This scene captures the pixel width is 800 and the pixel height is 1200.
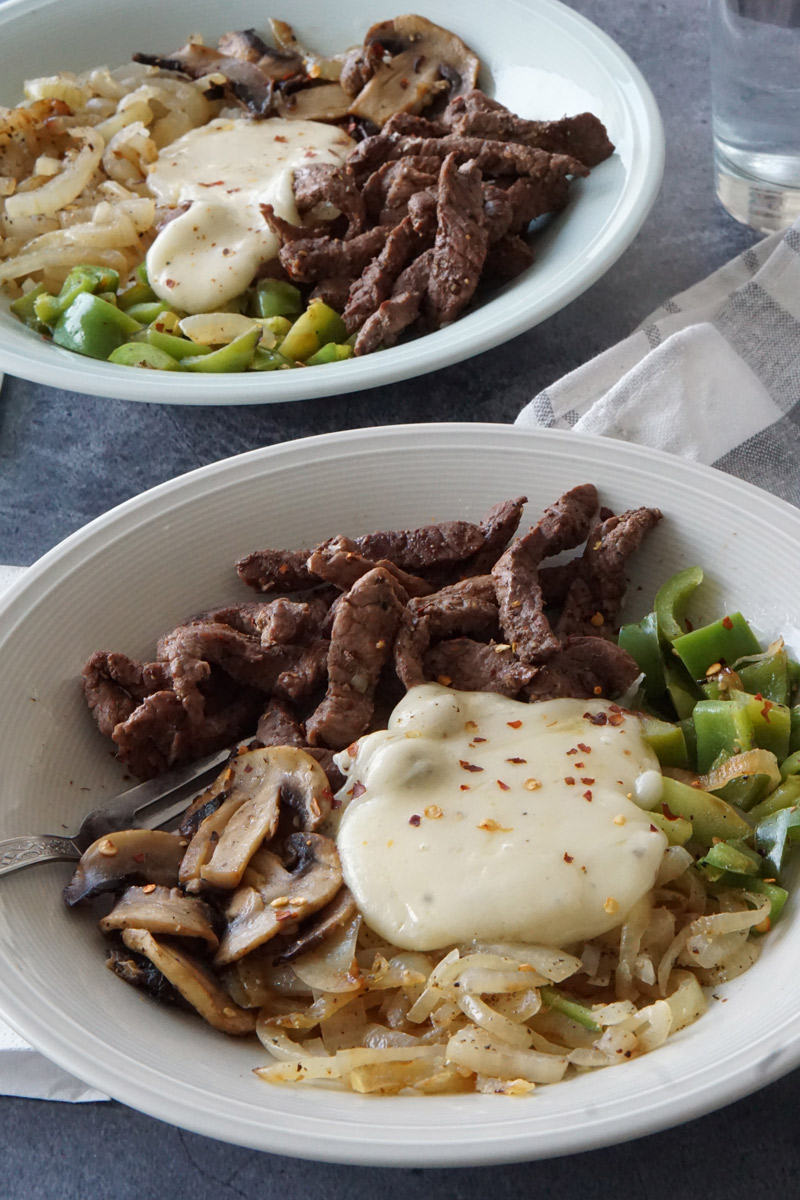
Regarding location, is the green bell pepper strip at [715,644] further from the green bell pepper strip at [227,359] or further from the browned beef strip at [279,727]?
the green bell pepper strip at [227,359]

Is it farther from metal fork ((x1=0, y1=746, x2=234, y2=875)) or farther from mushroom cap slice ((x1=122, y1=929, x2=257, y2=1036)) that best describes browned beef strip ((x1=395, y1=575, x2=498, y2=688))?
mushroom cap slice ((x1=122, y1=929, x2=257, y2=1036))

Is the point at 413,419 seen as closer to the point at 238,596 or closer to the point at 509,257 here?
the point at 509,257

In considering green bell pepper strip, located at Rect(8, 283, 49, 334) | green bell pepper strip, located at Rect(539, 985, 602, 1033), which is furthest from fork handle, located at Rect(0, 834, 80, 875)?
green bell pepper strip, located at Rect(8, 283, 49, 334)

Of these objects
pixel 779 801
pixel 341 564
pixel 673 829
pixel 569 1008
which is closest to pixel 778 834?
pixel 779 801

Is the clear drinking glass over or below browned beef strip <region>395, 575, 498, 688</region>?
over

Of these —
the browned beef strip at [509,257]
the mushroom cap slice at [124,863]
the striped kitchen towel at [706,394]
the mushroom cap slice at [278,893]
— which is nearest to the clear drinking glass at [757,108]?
the striped kitchen towel at [706,394]

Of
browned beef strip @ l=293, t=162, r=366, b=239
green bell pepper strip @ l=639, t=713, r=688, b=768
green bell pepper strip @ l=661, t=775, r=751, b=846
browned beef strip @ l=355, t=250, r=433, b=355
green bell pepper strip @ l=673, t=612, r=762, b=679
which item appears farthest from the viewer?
browned beef strip @ l=293, t=162, r=366, b=239

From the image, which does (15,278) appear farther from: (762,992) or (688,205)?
(762,992)

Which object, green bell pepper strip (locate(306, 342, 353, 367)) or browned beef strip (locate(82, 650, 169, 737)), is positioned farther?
green bell pepper strip (locate(306, 342, 353, 367))
